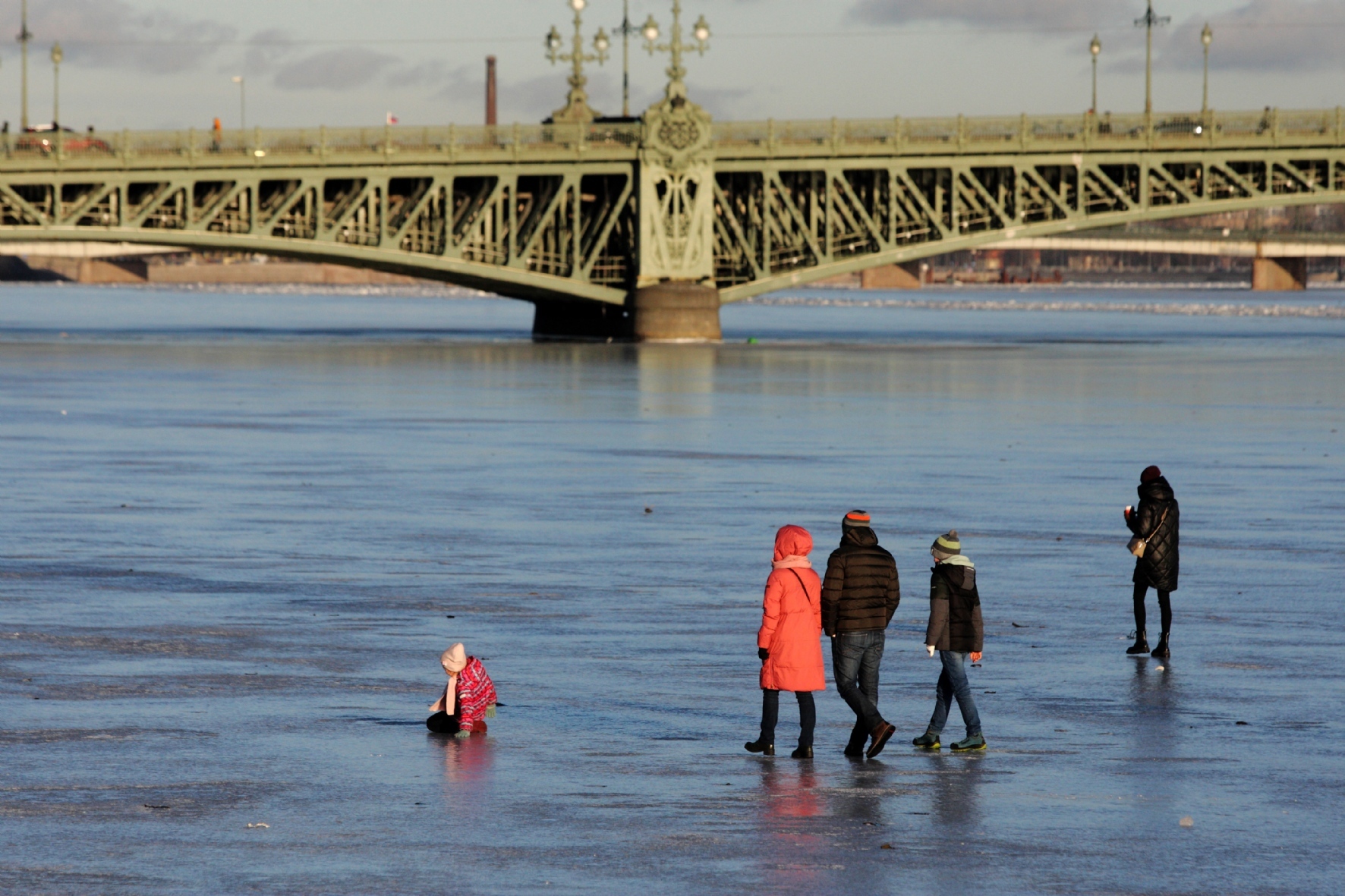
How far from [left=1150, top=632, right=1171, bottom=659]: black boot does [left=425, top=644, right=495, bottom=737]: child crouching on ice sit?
490 centimetres

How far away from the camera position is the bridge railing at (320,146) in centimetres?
7125

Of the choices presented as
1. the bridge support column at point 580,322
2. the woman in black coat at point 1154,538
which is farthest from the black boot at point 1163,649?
the bridge support column at point 580,322

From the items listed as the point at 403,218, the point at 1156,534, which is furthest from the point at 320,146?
the point at 1156,534

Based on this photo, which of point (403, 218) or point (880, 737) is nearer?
point (880, 737)

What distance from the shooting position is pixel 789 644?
39.4 ft

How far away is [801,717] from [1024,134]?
220 feet

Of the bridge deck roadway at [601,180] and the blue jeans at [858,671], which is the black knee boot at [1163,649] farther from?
the bridge deck roadway at [601,180]

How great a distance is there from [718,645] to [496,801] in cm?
490

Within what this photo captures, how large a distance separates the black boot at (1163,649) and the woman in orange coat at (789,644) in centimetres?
394

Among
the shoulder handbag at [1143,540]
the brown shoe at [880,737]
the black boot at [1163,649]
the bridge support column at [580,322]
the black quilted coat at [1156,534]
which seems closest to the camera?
the brown shoe at [880,737]

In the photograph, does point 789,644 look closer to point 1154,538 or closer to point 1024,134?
point 1154,538

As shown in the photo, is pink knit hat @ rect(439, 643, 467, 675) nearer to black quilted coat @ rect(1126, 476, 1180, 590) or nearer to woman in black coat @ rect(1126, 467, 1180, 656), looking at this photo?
woman in black coat @ rect(1126, 467, 1180, 656)

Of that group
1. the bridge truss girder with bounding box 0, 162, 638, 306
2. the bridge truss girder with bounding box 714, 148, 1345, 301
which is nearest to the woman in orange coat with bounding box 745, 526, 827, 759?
Answer: the bridge truss girder with bounding box 0, 162, 638, 306

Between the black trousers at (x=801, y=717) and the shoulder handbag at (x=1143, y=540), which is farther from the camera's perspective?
the shoulder handbag at (x=1143, y=540)
